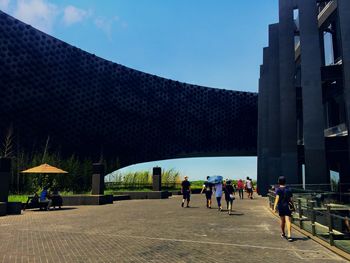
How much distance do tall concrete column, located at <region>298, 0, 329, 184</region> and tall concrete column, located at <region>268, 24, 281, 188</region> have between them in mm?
7939

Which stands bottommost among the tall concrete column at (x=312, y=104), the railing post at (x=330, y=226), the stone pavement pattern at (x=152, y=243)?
the stone pavement pattern at (x=152, y=243)

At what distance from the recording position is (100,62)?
45.4 metres

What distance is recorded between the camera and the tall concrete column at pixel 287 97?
2427 cm

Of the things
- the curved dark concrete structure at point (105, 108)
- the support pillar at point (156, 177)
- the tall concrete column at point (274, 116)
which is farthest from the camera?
the curved dark concrete structure at point (105, 108)

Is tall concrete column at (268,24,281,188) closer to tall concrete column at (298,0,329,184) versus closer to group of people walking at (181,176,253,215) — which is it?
tall concrete column at (298,0,329,184)

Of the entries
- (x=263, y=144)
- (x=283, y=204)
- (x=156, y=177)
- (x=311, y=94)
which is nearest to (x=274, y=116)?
(x=263, y=144)

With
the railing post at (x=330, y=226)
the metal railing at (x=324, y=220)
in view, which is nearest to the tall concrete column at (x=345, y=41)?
the metal railing at (x=324, y=220)

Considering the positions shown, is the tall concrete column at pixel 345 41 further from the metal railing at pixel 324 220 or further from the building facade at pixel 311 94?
the metal railing at pixel 324 220

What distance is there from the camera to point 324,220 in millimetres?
8195

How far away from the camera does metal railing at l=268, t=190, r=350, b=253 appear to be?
7395mm

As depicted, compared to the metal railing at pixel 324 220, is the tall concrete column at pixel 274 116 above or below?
above

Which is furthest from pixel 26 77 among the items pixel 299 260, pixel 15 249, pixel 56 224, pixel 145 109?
pixel 299 260

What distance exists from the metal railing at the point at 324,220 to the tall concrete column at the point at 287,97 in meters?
13.5

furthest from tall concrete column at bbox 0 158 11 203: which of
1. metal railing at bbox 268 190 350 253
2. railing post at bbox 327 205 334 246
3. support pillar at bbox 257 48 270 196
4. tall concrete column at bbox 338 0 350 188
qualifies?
support pillar at bbox 257 48 270 196
